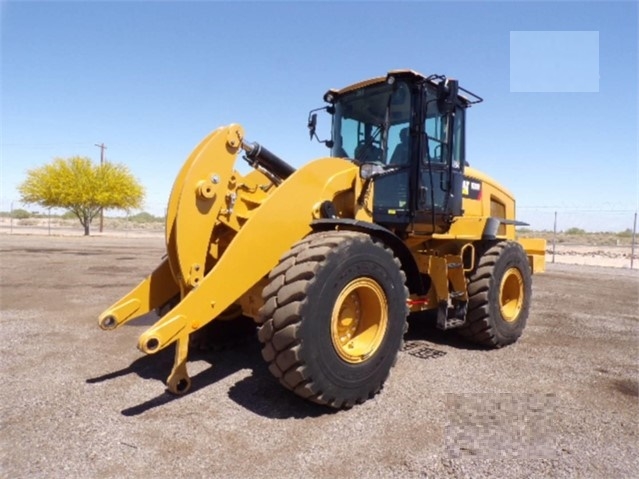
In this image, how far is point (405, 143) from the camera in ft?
15.5

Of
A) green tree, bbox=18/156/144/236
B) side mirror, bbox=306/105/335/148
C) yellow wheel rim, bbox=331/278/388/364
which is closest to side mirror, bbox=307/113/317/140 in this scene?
side mirror, bbox=306/105/335/148

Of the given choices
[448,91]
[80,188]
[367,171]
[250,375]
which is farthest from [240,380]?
[80,188]

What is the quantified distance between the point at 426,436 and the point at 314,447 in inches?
30.4

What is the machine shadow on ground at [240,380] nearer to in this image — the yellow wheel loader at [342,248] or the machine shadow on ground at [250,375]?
the machine shadow on ground at [250,375]

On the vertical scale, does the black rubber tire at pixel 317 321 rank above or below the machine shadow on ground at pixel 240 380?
above

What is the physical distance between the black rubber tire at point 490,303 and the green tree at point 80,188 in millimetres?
34466

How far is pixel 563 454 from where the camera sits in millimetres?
2848

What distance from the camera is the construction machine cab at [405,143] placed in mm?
4582

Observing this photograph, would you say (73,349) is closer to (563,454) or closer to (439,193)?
(439,193)

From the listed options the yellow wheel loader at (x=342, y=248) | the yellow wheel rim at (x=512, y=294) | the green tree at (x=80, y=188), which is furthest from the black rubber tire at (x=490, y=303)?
the green tree at (x=80, y=188)

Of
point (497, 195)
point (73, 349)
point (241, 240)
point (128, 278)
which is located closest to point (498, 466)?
point (241, 240)

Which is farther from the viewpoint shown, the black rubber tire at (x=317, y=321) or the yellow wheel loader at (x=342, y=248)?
the yellow wheel loader at (x=342, y=248)

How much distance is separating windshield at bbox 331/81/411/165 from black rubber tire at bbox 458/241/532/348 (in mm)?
1703

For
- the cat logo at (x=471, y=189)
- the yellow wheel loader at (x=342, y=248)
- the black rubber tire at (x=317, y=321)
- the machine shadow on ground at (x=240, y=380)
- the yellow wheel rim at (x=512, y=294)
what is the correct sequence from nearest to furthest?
the black rubber tire at (x=317, y=321) → the yellow wheel loader at (x=342, y=248) → the machine shadow on ground at (x=240, y=380) → the cat logo at (x=471, y=189) → the yellow wheel rim at (x=512, y=294)
